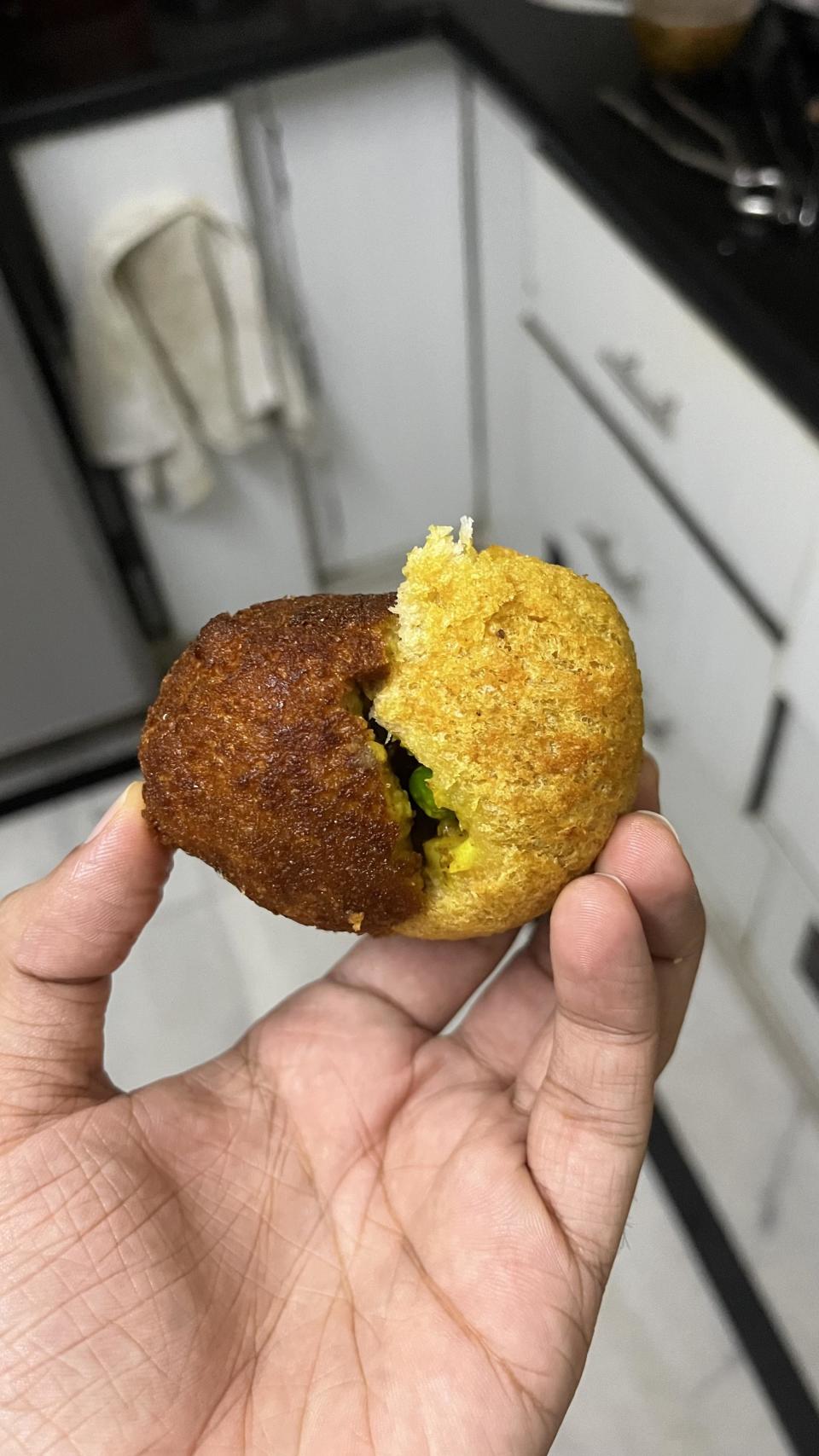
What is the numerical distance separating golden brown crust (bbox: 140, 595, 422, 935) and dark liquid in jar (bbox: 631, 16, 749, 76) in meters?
0.90

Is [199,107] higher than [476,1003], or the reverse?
Result: [199,107]

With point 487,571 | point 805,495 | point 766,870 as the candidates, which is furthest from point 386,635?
point 766,870

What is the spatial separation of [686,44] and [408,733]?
3.22ft

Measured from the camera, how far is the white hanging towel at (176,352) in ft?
4.32

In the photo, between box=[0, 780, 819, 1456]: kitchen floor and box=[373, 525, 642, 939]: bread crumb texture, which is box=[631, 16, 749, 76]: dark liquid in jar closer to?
box=[373, 525, 642, 939]: bread crumb texture

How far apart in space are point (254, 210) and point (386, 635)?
1.02 m

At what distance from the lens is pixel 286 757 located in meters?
0.63

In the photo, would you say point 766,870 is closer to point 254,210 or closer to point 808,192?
point 808,192

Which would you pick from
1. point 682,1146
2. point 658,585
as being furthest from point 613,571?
point 682,1146

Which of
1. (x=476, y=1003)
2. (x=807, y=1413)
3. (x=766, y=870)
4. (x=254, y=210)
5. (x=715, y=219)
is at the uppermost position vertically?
(x=715, y=219)

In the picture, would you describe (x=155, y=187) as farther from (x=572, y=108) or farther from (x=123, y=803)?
(x=123, y=803)

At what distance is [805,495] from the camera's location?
93 centimetres

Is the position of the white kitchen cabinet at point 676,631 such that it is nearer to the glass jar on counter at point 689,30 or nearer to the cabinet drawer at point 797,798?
the cabinet drawer at point 797,798

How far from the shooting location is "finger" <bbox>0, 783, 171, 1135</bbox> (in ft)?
2.35
